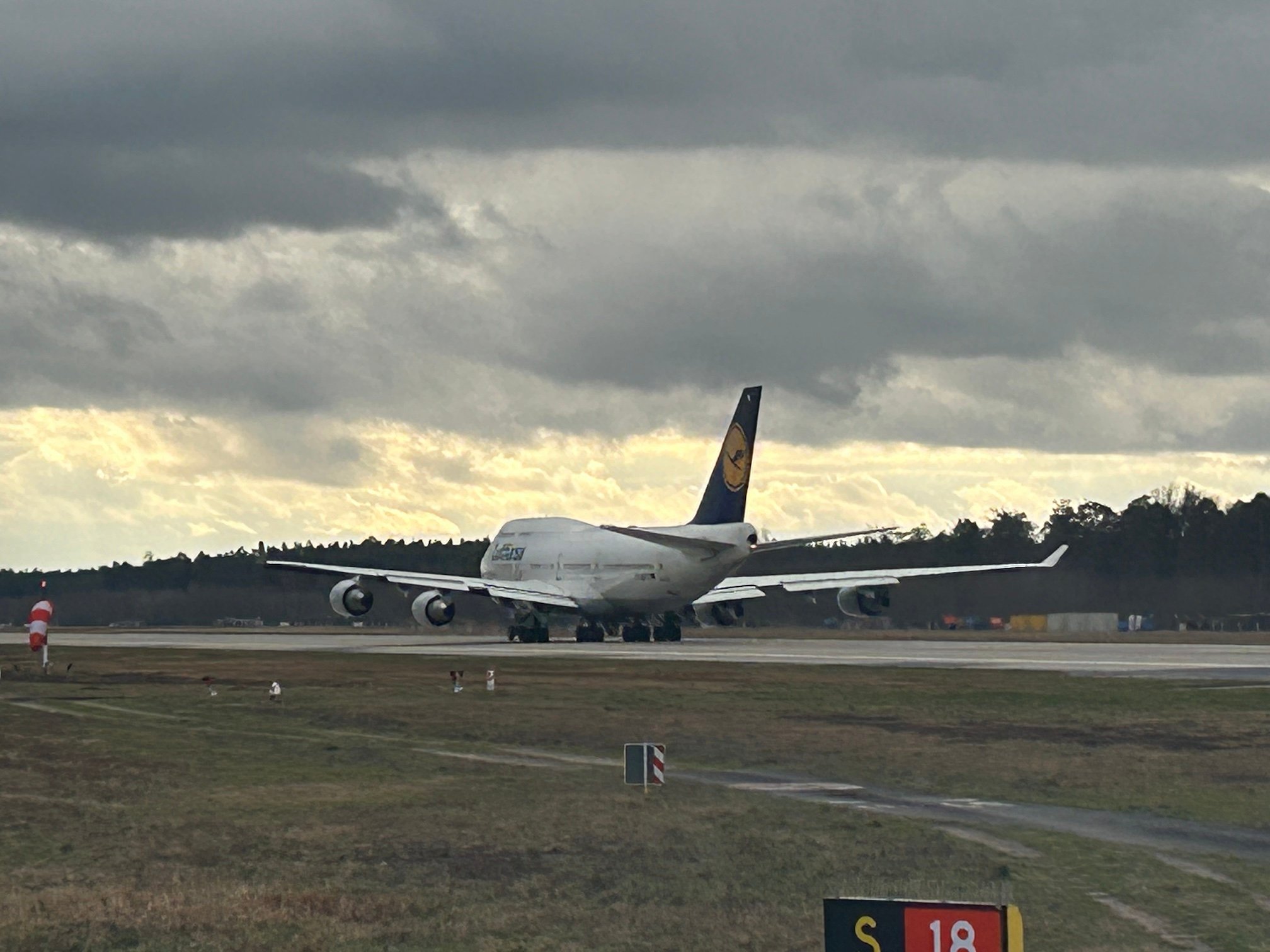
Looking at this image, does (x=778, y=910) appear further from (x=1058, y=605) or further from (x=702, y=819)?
(x=1058, y=605)

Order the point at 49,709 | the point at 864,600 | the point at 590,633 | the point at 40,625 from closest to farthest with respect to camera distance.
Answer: the point at 49,709 < the point at 40,625 < the point at 864,600 < the point at 590,633

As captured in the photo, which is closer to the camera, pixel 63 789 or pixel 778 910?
pixel 778 910

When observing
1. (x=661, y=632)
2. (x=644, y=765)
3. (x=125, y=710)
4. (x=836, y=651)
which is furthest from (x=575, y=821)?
(x=661, y=632)

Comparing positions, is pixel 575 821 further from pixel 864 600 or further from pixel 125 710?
pixel 864 600

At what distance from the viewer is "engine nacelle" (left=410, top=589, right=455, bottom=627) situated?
308 feet

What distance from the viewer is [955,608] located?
460 ft

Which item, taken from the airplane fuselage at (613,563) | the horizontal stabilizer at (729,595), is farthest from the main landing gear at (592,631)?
the horizontal stabilizer at (729,595)

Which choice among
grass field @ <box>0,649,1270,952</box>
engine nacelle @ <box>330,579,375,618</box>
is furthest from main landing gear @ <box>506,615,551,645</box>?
grass field @ <box>0,649,1270,952</box>

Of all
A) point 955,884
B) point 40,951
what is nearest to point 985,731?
point 955,884

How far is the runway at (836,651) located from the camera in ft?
199

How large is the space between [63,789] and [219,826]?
4.93 m

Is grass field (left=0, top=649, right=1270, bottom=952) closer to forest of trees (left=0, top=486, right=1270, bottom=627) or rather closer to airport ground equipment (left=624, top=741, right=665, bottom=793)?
airport ground equipment (left=624, top=741, right=665, bottom=793)

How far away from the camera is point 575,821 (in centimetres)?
2261

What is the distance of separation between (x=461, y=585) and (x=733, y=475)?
17325 mm
